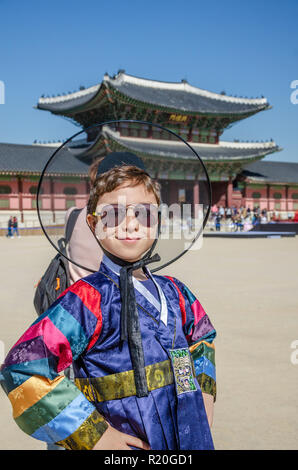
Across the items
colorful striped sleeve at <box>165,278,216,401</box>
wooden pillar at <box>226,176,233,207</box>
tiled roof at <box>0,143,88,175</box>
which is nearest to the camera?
colorful striped sleeve at <box>165,278,216,401</box>

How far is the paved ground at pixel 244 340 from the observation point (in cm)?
221

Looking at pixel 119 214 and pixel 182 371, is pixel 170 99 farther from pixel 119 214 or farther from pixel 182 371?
pixel 182 371

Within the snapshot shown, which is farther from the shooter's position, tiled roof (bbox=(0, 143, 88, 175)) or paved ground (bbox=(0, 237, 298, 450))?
tiled roof (bbox=(0, 143, 88, 175))

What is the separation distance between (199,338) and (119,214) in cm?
46

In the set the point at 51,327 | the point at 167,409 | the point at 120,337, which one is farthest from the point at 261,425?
the point at 51,327

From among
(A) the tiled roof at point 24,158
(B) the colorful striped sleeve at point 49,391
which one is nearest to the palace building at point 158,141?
(A) the tiled roof at point 24,158

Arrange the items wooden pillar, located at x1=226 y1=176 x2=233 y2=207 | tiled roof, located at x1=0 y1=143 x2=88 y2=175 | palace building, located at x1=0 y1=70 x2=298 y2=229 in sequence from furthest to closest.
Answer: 1. wooden pillar, located at x1=226 y1=176 x2=233 y2=207
2. tiled roof, located at x1=0 y1=143 x2=88 y2=175
3. palace building, located at x1=0 y1=70 x2=298 y2=229

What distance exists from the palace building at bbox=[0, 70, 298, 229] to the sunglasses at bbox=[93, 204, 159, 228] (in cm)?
1828

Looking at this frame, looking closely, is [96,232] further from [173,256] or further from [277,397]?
[277,397]

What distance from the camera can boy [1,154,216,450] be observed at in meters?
0.95

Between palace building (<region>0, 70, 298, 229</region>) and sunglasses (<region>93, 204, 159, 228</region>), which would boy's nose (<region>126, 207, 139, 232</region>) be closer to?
sunglasses (<region>93, 204, 159, 228</region>)

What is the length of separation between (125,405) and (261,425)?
4.99 ft

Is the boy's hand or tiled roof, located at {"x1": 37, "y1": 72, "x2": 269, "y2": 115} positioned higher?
tiled roof, located at {"x1": 37, "y1": 72, "x2": 269, "y2": 115}

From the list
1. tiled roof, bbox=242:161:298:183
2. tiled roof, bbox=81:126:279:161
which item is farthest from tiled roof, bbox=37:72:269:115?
tiled roof, bbox=242:161:298:183
